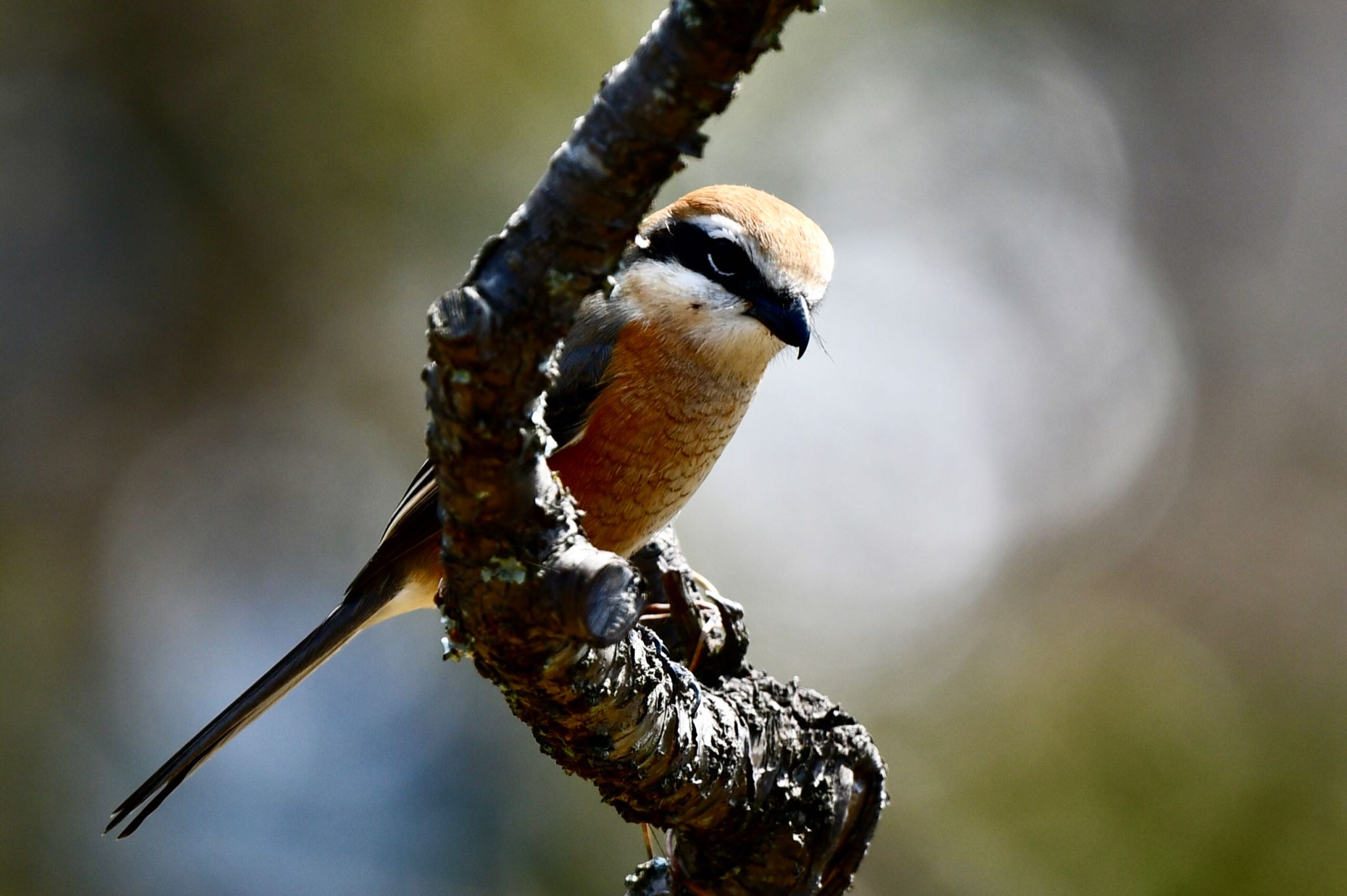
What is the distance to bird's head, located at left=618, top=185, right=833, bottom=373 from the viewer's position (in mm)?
2965

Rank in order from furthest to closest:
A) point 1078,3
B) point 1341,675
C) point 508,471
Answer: point 1078,3 < point 1341,675 < point 508,471

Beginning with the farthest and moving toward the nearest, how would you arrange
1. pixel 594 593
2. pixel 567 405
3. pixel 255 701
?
pixel 255 701
pixel 567 405
pixel 594 593

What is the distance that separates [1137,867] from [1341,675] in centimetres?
158

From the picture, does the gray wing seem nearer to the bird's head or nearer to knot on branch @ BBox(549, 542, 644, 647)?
the bird's head

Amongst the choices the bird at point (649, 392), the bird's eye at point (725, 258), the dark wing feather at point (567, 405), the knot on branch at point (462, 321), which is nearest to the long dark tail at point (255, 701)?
the bird at point (649, 392)

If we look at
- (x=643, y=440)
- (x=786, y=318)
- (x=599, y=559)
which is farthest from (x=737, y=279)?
(x=599, y=559)

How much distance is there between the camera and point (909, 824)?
519 cm

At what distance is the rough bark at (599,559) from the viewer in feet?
4.03

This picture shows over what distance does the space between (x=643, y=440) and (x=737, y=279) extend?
52 cm

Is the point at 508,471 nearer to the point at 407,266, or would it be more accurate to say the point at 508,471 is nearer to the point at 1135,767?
the point at 1135,767

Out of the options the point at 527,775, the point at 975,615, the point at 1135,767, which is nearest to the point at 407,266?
the point at 527,775

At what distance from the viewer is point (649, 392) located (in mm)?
2914

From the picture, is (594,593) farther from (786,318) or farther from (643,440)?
(786,318)

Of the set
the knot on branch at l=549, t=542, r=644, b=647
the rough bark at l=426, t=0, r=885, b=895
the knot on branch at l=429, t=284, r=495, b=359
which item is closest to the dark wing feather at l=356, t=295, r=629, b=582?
the rough bark at l=426, t=0, r=885, b=895
